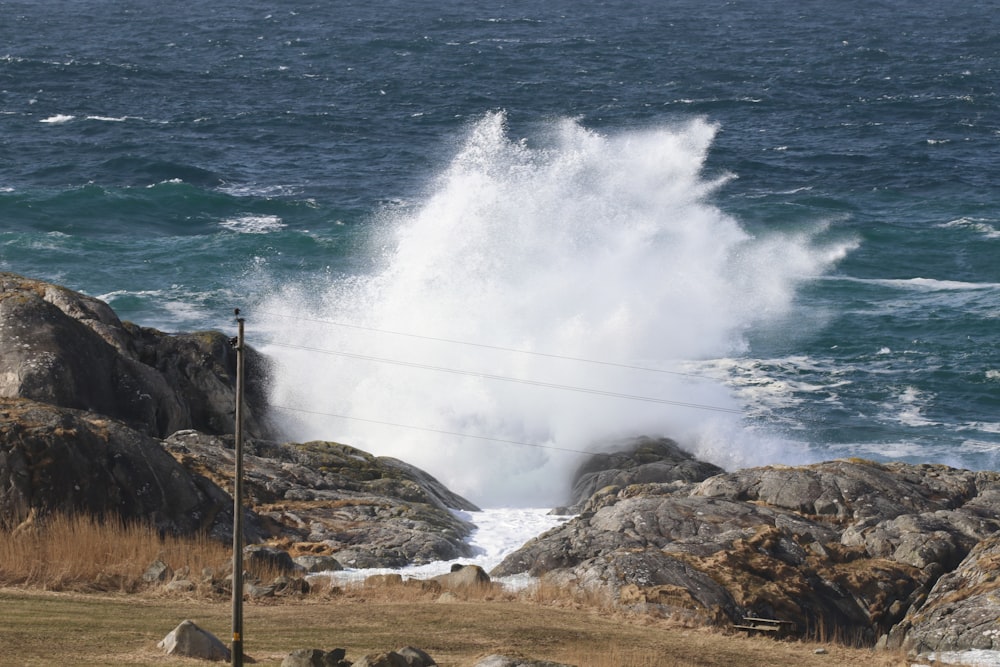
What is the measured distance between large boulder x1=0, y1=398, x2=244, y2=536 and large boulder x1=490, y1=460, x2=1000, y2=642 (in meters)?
6.77

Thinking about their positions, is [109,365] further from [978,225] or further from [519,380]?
[978,225]

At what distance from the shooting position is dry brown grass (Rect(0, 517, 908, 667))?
2334cm

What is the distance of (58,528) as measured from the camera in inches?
1125

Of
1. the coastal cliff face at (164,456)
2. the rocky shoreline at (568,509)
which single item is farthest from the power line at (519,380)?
the rocky shoreline at (568,509)

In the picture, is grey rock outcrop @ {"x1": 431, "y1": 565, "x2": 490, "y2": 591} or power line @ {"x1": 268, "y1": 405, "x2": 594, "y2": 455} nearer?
grey rock outcrop @ {"x1": 431, "y1": 565, "x2": 490, "y2": 591}

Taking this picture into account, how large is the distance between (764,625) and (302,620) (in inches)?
338

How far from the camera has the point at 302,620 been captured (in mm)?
25797

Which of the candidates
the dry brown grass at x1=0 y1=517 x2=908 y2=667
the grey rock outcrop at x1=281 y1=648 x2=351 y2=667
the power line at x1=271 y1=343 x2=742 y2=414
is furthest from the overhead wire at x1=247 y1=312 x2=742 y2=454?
the grey rock outcrop at x1=281 y1=648 x2=351 y2=667

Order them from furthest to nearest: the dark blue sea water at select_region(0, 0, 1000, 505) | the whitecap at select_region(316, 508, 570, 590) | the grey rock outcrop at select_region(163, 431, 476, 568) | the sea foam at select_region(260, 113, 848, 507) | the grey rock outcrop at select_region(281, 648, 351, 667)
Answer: the dark blue sea water at select_region(0, 0, 1000, 505)
the sea foam at select_region(260, 113, 848, 507)
the grey rock outcrop at select_region(163, 431, 476, 568)
the whitecap at select_region(316, 508, 570, 590)
the grey rock outcrop at select_region(281, 648, 351, 667)

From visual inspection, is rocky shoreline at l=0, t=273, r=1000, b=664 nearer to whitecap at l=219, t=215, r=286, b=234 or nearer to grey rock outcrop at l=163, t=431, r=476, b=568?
grey rock outcrop at l=163, t=431, r=476, b=568

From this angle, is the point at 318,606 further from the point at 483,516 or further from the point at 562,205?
the point at 562,205

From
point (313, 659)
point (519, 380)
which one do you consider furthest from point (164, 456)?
point (519, 380)

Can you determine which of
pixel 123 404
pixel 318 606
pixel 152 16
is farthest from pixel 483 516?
pixel 152 16

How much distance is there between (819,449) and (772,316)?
14.1m
